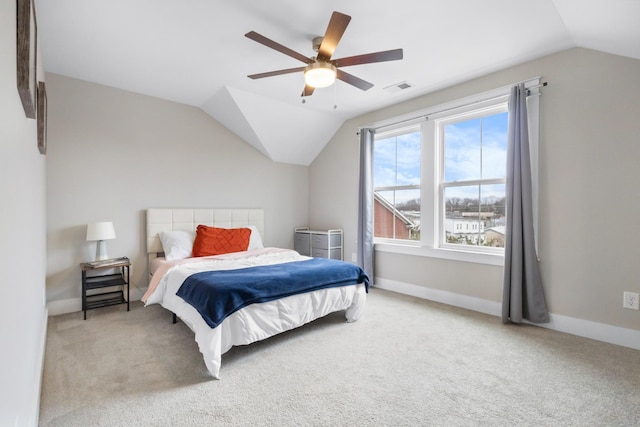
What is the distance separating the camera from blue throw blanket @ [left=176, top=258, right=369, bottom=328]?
7.22 feet

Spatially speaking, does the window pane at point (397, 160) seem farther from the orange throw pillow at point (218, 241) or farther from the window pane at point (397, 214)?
the orange throw pillow at point (218, 241)

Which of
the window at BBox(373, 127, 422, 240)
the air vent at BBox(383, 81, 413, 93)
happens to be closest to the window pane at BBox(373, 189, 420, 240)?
the window at BBox(373, 127, 422, 240)

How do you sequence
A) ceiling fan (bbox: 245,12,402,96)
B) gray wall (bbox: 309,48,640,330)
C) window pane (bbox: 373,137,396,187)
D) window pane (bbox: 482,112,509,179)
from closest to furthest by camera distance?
ceiling fan (bbox: 245,12,402,96) < gray wall (bbox: 309,48,640,330) < window pane (bbox: 482,112,509,179) < window pane (bbox: 373,137,396,187)

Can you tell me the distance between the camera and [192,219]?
4.19 metres

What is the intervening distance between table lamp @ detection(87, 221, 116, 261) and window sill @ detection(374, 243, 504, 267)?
11.1 feet

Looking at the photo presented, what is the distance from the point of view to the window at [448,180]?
3.40 meters

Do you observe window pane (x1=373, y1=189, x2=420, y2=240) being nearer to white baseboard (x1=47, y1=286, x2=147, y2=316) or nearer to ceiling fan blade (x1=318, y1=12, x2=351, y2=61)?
ceiling fan blade (x1=318, y1=12, x2=351, y2=61)

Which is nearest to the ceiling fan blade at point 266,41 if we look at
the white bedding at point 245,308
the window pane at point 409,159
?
the white bedding at point 245,308

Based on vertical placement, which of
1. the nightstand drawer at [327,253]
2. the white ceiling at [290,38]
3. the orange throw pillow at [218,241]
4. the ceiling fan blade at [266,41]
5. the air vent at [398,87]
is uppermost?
the white ceiling at [290,38]

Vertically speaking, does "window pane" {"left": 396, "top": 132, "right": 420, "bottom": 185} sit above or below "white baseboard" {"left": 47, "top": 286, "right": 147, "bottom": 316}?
above

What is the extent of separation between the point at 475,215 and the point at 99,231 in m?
4.24

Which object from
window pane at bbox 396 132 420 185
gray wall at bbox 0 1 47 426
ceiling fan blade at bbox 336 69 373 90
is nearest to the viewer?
gray wall at bbox 0 1 47 426

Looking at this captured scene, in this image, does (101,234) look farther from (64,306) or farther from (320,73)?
(320,73)

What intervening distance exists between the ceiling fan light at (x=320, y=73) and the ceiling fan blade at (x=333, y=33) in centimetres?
6
